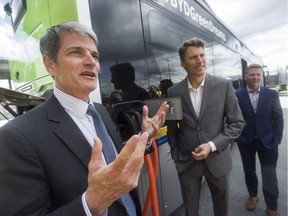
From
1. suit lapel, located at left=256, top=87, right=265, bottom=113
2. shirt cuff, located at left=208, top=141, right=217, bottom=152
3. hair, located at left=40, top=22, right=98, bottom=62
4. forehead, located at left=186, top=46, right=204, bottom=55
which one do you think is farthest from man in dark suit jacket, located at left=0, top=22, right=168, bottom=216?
suit lapel, located at left=256, top=87, right=265, bottom=113

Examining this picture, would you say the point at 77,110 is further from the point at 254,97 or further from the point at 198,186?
the point at 254,97

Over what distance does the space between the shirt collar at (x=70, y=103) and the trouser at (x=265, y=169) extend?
7.86 feet

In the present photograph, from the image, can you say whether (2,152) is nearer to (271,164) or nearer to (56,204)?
(56,204)

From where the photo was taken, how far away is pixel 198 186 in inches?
82.0

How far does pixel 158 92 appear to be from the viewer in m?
2.40

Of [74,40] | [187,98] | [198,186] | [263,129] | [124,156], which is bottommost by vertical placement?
[198,186]

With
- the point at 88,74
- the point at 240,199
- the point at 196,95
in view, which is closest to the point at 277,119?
the point at 240,199

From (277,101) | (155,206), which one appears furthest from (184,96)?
(277,101)

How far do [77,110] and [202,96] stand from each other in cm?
116

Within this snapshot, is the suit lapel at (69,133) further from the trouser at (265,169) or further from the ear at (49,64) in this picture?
the trouser at (265,169)

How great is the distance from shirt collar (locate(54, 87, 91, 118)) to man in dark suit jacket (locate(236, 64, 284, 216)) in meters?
2.32

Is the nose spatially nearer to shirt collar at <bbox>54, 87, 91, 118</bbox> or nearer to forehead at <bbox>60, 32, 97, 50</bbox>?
forehead at <bbox>60, 32, 97, 50</bbox>

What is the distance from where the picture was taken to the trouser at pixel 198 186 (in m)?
2.01

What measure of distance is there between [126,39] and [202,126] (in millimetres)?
1006
